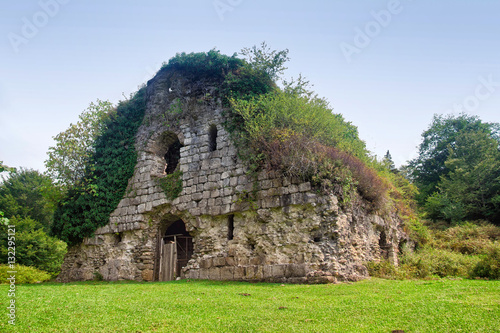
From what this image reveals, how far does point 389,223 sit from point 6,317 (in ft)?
44.0

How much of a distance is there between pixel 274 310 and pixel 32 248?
24497mm

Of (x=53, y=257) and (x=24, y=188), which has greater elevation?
(x=24, y=188)

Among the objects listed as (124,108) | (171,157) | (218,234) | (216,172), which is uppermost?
(124,108)

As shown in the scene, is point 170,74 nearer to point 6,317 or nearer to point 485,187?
point 6,317

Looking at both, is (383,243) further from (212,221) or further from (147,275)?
(147,275)

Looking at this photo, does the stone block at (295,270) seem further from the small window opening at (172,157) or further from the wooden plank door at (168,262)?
the small window opening at (172,157)

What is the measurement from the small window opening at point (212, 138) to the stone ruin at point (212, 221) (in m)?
0.04

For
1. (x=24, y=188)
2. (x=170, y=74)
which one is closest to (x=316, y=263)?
(x=170, y=74)

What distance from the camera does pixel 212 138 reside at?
13.6m

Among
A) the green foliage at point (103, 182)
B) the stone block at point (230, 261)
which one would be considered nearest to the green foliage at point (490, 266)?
the stone block at point (230, 261)

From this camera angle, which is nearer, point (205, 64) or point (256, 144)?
point (256, 144)

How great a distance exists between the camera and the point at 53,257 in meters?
25.8

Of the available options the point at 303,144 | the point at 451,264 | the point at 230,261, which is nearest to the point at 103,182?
the point at 230,261

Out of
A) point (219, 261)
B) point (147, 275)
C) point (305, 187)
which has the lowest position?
point (147, 275)
